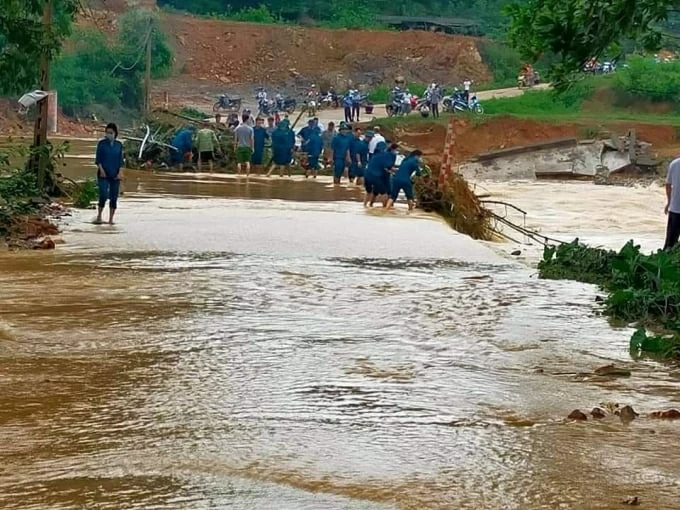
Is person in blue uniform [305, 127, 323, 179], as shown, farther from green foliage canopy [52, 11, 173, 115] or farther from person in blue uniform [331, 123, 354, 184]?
green foliage canopy [52, 11, 173, 115]

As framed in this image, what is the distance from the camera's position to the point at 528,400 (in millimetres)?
9195

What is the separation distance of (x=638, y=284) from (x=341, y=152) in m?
17.2

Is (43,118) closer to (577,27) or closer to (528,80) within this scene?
(577,27)

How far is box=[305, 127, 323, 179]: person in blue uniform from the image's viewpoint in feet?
107

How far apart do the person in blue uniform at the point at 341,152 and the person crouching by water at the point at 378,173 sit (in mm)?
5724

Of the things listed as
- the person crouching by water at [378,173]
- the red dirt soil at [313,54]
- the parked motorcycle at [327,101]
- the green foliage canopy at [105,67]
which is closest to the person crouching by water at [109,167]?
the person crouching by water at [378,173]

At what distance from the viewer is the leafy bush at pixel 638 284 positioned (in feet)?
37.7

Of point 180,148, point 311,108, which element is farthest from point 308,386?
point 311,108

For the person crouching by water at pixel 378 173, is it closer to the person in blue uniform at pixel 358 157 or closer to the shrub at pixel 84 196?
the shrub at pixel 84 196

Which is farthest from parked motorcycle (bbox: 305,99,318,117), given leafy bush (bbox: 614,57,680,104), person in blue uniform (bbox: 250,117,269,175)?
person in blue uniform (bbox: 250,117,269,175)

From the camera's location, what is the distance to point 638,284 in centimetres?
1418

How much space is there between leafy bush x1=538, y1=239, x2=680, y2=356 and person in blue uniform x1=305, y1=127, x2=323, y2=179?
660 inches

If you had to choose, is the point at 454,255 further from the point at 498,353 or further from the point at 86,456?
the point at 86,456

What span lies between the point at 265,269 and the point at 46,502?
8781mm
